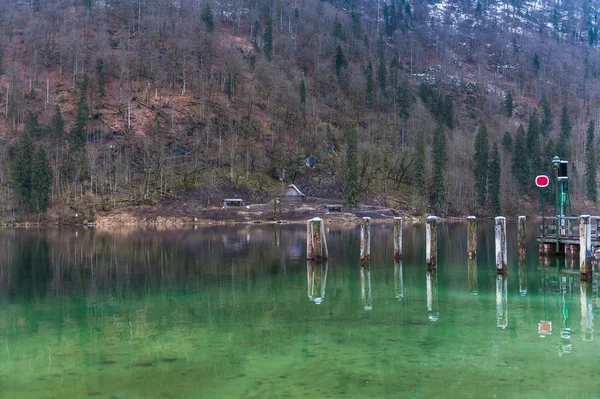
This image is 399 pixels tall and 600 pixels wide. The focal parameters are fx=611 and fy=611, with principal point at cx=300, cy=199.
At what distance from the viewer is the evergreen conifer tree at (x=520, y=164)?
452ft

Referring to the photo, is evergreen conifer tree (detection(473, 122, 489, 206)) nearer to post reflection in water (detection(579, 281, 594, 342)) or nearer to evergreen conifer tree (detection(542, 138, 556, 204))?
evergreen conifer tree (detection(542, 138, 556, 204))

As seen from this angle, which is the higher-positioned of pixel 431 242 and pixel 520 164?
pixel 520 164

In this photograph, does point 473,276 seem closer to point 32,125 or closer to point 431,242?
point 431,242

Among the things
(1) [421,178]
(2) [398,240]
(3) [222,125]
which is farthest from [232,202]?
(2) [398,240]

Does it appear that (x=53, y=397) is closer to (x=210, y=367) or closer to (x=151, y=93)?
(x=210, y=367)

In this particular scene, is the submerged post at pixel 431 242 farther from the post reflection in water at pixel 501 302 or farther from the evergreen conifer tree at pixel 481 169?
the evergreen conifer tree at pixel 481 169

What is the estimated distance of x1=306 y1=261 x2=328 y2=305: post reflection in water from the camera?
26.7 m

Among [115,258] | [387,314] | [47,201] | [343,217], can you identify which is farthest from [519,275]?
[47,201]

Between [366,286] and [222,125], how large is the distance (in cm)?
11021

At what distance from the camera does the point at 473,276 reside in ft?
108

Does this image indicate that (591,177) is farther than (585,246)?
Yes

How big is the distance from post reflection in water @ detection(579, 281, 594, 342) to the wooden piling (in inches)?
177

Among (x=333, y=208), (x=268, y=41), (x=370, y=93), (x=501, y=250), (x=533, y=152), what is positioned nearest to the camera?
(x=501, y=250)

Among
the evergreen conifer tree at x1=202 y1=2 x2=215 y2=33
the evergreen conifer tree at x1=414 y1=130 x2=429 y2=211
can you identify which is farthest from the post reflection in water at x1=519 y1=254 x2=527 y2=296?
the evergreen conifer tree at x1=202 y1=2 x2=215 y2=33
